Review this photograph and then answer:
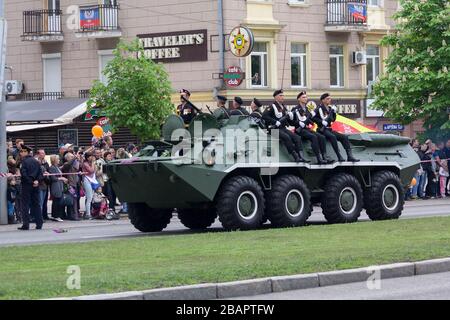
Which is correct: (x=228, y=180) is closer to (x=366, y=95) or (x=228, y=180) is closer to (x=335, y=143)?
(x=335, y=143)

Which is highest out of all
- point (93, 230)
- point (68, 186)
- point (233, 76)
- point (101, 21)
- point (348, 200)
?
point (101, 21)

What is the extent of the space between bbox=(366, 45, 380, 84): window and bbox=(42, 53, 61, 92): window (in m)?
12.9

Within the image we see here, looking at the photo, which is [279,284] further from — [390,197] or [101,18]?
[101,18]

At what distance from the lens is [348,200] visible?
973 inches

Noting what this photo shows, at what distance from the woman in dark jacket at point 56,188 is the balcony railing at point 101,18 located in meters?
19.1

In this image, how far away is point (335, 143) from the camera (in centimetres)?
2453

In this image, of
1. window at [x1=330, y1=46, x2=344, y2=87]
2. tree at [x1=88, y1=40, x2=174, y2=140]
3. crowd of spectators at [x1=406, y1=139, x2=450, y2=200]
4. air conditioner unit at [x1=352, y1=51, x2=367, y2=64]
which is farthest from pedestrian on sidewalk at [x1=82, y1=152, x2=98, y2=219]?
air conditioner unit at [x1=352, y1=51, x2=367, y2=64]

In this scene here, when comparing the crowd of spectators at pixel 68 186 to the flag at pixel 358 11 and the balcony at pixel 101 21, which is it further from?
the flag at pixel 358 11

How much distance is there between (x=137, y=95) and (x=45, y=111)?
11.5 meters

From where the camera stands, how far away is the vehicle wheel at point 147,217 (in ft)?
79.5

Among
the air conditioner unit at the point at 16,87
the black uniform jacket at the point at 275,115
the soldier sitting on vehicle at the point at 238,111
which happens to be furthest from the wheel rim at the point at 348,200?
the air conditioner unit at the point at 16,87

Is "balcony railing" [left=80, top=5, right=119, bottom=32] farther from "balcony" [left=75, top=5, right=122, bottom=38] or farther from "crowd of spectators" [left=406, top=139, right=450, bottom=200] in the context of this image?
"crowd of spectators" [left=406, top=139, right=450, bottom=200]

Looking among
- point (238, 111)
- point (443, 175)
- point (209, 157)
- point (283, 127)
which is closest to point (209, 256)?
point (209, 157)
